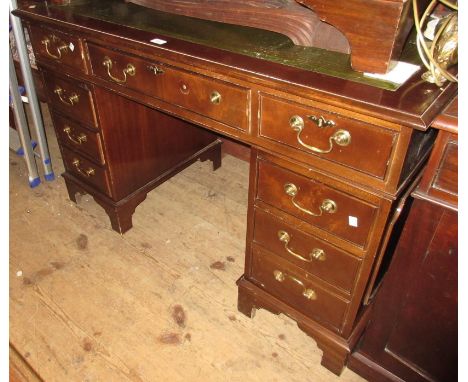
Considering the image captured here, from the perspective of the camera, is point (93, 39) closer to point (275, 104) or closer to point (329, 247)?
point (275, 104)

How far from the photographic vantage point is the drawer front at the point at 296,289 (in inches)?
52.9

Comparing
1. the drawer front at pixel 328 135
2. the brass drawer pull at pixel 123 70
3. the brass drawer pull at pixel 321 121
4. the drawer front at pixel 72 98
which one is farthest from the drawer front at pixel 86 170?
the brass drawer pull at pixel 321 121

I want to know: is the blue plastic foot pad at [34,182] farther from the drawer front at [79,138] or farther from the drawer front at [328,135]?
the drawer front at [328,135]

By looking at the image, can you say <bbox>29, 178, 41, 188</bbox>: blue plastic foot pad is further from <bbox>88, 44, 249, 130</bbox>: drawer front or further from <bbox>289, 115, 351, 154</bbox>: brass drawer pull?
<bbox>289, 115, 351, 154</bbox>: brass drawer pull

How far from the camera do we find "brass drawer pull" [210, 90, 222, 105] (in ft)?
3.91

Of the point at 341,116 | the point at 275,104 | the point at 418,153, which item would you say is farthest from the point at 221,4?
the point at 418,153

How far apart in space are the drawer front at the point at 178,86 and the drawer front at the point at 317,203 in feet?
0.66

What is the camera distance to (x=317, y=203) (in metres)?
1.18

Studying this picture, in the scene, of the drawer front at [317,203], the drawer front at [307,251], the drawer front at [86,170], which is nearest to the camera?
the drawer front at [317,203]

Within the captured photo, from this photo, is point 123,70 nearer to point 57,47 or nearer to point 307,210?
point 57,47

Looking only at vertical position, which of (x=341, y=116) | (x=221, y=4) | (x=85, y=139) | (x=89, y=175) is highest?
(x=221, y=4)

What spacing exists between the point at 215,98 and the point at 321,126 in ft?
1.16

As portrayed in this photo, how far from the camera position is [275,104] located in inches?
42.7
